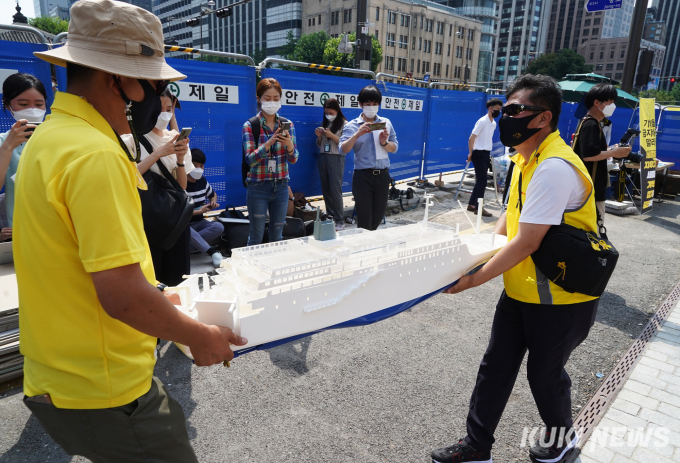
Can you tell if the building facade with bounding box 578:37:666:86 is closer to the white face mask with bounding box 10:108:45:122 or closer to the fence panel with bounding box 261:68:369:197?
the fence panel with bounding box 261:68:369:197

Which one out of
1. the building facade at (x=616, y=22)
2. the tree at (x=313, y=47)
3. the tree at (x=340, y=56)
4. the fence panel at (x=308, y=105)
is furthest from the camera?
the building facade at (x=616, y=22)

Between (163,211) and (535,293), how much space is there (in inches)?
90.9

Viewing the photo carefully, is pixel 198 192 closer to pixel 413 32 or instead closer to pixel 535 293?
pixel 535 293

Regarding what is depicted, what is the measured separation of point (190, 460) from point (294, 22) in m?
106

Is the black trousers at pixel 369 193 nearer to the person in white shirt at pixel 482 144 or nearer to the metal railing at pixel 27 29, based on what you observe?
the person in white shirt at pixel 482 144

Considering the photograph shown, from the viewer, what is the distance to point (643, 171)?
29.6 feet

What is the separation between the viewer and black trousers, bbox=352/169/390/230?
547 cm

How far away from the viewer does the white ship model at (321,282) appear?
64.5 inches

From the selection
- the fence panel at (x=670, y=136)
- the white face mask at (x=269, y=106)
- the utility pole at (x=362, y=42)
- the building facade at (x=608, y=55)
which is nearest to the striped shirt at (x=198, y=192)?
the white face mask at (x=269, y=106)

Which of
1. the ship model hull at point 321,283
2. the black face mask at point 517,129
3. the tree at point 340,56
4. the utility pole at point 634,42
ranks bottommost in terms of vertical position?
the ship model hull at point 321,283

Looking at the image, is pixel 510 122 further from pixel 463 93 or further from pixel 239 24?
pixel 239 24

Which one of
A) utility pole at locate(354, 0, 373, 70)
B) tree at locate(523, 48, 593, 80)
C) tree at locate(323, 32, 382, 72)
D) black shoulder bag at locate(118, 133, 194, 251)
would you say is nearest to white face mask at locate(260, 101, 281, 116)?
black shoulder bag at locate(118, 133, 194, 251)

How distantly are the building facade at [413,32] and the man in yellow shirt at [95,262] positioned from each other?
84504mm

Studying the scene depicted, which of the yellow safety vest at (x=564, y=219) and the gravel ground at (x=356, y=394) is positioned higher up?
the yellow safety vest at (x=564, y=219)
